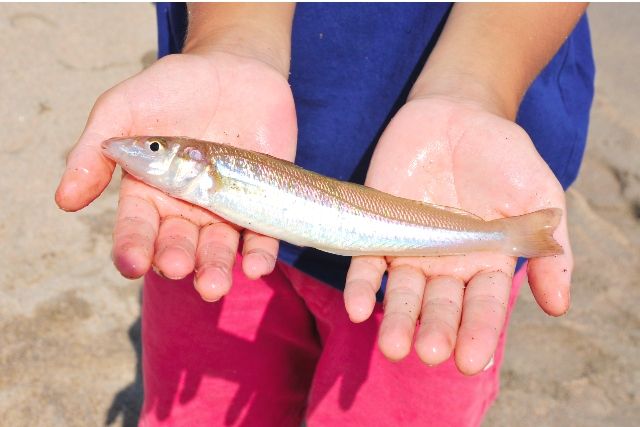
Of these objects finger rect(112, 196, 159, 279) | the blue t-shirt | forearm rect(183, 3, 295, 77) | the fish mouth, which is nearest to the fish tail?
the blue t-shirt

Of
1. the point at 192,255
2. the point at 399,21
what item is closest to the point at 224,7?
the point at 399,21

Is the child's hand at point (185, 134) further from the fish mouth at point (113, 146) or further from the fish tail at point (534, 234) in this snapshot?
the fish tail at point (534, 234)

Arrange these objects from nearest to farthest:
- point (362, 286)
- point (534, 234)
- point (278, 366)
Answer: point (362, 286), point (534, 234), point (278, 366)

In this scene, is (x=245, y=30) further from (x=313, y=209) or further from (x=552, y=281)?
(x=552, y=281)

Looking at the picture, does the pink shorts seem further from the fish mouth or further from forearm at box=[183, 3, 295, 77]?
forearm at box=[183, 3, 295, 77]

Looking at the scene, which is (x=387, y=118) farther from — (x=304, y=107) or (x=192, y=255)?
(x=192, y=255)

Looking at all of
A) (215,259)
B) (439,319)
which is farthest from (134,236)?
Answer: (439,319)
